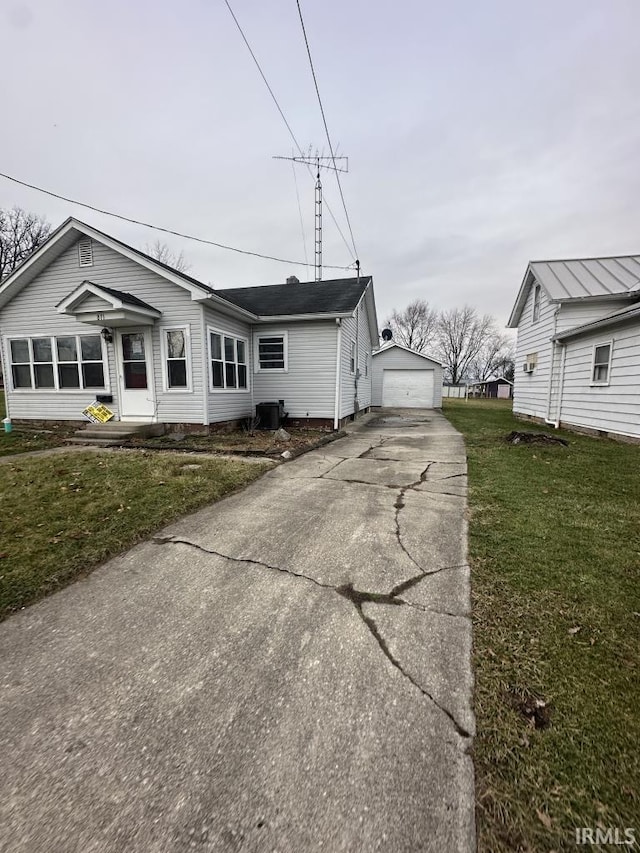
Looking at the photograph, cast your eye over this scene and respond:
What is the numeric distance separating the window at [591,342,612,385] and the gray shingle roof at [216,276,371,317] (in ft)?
22.0

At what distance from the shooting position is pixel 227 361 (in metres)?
10.2

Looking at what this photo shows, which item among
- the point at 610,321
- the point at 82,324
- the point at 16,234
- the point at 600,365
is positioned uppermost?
the point at 16,234

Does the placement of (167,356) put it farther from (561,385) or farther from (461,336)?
(461,336)

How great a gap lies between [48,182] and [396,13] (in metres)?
9.62

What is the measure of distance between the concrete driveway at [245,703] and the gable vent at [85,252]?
9.70 metres

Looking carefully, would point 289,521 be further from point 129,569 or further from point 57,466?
point 57,466

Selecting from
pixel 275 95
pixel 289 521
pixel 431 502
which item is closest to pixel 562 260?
pixel 275 95

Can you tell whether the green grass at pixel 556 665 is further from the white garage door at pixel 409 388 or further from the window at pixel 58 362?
the white garage door at pixel 409 388

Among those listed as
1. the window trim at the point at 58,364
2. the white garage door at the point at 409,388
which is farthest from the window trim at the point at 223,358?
the white garage door at the point at 409,388

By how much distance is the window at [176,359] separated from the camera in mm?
9111

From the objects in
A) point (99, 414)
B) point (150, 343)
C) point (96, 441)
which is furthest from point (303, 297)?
point (96, 441)

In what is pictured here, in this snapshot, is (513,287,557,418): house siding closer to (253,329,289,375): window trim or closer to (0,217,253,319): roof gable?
(253,329,289,375): window trim

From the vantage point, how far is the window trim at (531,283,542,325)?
12.9 meters

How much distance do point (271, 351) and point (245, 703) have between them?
10.5 meters
